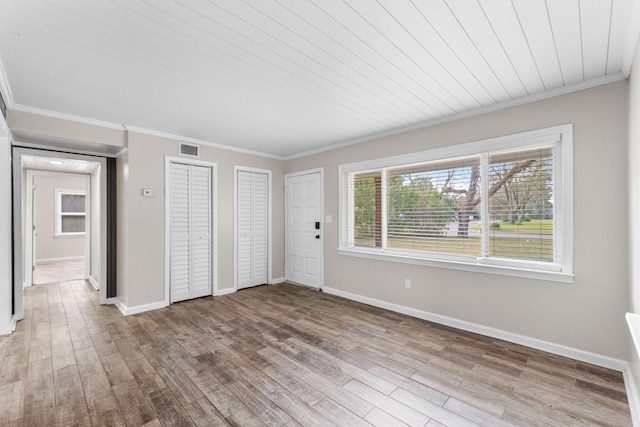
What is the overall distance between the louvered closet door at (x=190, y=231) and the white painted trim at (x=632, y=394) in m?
4.75

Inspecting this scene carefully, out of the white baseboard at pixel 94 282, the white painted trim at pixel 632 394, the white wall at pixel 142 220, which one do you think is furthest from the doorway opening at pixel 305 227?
the white painted trim at pixel 632 394

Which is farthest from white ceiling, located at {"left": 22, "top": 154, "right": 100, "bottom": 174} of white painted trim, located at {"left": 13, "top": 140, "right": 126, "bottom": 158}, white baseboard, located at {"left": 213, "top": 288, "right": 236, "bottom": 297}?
white baseboard, located at {"left": 213, "top": 288, "right": 236, "bottom": 297}

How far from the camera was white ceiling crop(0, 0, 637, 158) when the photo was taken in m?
1.64

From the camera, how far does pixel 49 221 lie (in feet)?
25.9

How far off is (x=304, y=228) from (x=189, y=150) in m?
2.29

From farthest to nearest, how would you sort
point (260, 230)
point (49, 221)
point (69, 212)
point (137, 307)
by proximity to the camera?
point (69, 212) → point (49, 221) → point (260, 230) → point (137, 307)

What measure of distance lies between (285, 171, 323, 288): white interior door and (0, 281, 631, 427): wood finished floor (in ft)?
5.07

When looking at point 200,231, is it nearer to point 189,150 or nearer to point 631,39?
point 189,150

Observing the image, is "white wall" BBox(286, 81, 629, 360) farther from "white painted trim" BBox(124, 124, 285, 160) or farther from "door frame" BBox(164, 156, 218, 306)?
"door frame" BBox(164, 156, 218, 306)

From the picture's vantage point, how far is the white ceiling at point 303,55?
1.64 meters

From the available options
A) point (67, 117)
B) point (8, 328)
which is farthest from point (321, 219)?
point (8, 328)

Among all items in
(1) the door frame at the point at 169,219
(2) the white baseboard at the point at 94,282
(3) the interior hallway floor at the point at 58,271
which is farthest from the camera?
(3) the interior hallway floor at the point at 58,271

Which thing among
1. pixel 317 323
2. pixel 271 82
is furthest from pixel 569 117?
pixel 317 323

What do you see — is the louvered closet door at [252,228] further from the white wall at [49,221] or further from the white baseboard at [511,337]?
the white wall at [49,221]
